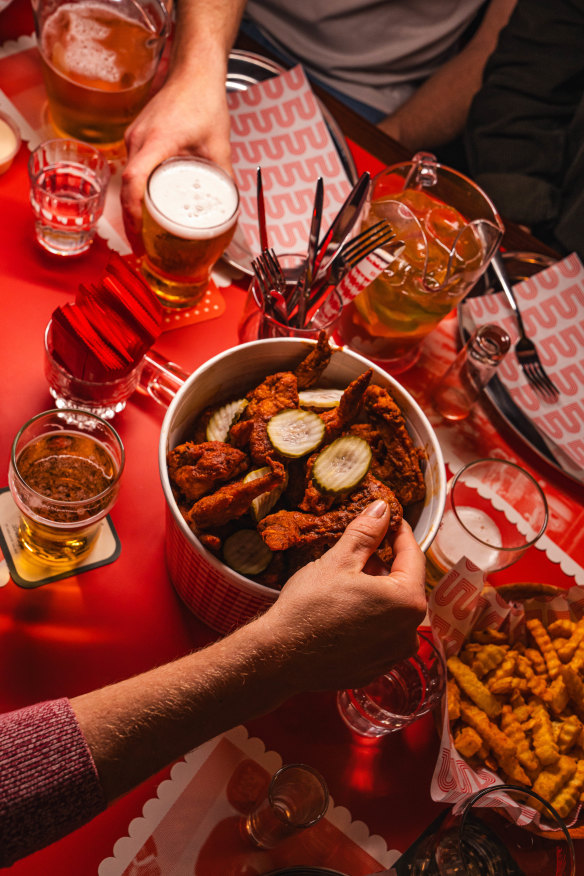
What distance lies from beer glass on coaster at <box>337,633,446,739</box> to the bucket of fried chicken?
0.24m

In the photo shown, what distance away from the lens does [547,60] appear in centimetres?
265

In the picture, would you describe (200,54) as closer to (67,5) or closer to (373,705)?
(67,5)

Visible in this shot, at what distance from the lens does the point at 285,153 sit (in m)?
1.87

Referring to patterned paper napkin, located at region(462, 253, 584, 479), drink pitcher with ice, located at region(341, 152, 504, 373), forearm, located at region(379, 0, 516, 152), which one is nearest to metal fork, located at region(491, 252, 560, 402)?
patterned paper napkin, located at region(462, 253, 584, 479)

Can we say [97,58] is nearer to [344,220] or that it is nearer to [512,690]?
[344,220]

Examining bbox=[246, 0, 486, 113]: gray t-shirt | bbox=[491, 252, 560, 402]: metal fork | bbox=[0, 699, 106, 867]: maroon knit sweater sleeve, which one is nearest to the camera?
bbox=[0, 699, 106, 867]: maroon knit sweater sleeve

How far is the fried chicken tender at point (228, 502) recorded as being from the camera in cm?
101

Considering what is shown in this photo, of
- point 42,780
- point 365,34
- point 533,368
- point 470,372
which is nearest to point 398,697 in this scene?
point 42,780

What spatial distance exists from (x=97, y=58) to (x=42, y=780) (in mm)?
1468

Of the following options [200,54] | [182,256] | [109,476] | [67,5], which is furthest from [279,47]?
[109,476]

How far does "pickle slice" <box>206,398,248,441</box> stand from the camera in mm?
1171

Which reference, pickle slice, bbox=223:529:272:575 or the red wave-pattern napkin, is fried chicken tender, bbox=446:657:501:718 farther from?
the red wave-pattern napkin

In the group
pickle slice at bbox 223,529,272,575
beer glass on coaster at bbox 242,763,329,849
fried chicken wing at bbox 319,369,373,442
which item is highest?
fried chicken wing at bbox 319,369,373,442

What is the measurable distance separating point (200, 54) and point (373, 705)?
1497mm
